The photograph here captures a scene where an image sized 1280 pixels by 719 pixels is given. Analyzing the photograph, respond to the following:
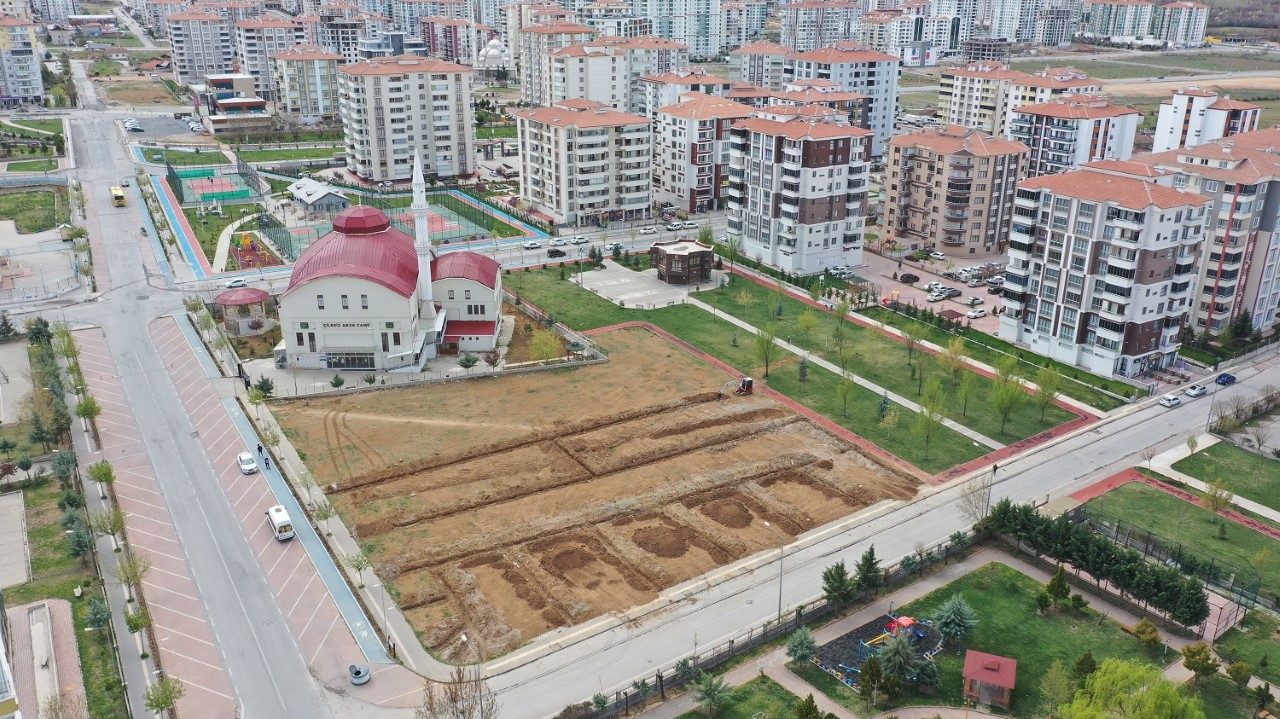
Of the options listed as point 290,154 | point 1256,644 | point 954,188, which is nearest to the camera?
point 1256,644

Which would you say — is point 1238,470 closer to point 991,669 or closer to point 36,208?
point 991,669

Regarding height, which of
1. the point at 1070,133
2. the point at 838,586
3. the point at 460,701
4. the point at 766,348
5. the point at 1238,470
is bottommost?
the point at 1238,470

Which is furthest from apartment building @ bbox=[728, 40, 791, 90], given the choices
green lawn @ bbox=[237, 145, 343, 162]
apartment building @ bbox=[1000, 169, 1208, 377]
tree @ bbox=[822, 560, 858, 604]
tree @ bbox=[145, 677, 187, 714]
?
tree @ bbox=[145, 677, 187, 714]

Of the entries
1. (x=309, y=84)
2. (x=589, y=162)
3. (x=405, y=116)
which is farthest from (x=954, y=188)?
(x=309, y=84)

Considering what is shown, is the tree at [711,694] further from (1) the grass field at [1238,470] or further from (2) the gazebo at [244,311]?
(2) the gazebo at [244,311]

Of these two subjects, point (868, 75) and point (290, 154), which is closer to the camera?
point (868, 75)

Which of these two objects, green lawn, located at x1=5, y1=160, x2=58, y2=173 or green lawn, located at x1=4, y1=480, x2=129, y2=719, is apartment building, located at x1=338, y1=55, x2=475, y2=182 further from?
green lawn, located at x1=4, y1=480, x2=129, y2=719
